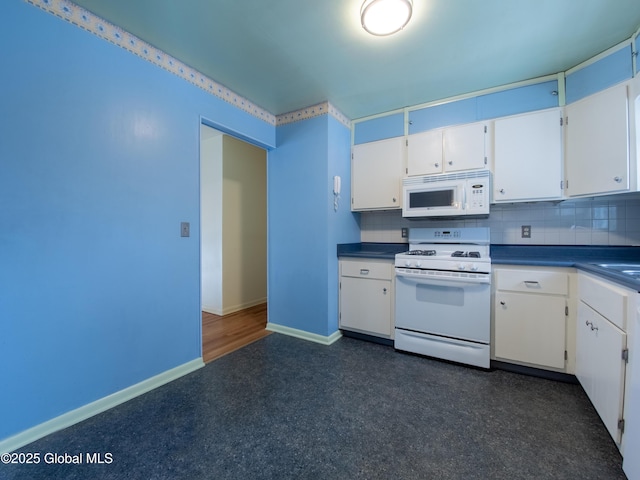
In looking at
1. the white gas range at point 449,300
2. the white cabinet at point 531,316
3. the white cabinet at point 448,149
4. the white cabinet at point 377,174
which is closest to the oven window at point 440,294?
the white gas range at point 449,300

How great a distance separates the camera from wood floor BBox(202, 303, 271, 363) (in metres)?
2.46

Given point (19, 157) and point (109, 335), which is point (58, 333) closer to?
point (109, 335)

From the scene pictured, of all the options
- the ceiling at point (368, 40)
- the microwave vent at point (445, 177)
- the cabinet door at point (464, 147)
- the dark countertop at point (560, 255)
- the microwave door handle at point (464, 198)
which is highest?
the ceiling at point (368, 40)

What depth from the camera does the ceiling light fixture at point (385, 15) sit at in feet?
4.63

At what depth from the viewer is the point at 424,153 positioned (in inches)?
101

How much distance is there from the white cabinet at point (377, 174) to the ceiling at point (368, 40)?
0.54m

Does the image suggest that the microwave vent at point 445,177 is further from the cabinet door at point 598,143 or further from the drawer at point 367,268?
the drawer at point 367,268

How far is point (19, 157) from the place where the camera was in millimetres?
1315

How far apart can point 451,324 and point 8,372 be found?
109 inches

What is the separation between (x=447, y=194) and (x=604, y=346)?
1.40m

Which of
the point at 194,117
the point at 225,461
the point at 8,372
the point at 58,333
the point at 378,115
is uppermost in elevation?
the point at 378,115

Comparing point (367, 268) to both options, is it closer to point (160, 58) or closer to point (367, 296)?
point (367, 296)

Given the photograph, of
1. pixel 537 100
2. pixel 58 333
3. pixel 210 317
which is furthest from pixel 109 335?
pixel 537 100

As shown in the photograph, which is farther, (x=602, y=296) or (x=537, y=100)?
(x=537, y=100)
